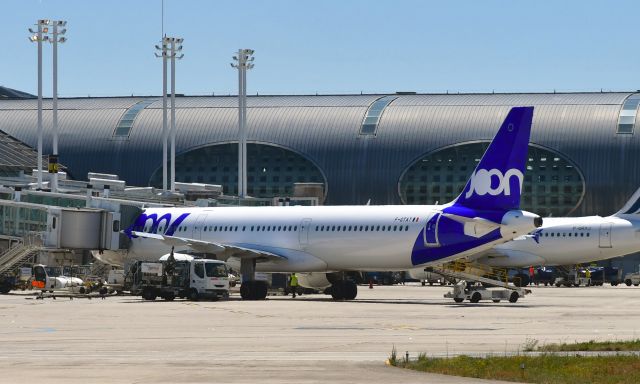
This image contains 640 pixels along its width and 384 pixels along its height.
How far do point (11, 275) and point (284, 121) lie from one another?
170 feet

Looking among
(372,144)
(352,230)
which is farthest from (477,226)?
(372,144)

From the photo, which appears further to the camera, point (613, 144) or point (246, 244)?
point (613, 144)

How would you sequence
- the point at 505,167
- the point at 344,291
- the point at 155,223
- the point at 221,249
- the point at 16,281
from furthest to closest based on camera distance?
the point at 16,281
the point at 155,223
the point at 344,291
the point at 221,249
the point at 505,167

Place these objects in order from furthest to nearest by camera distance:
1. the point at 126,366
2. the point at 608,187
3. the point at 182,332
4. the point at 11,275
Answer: the point at 608,187 → the point at 11,275 → the point at 182,332 → the point at 126,366

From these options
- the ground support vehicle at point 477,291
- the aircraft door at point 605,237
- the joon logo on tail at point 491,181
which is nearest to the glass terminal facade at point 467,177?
the aircraft door at point 605,237

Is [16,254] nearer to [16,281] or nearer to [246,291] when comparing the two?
[16,281]

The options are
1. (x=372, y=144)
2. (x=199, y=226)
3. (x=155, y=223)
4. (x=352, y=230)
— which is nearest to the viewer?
(x=352, y=230)

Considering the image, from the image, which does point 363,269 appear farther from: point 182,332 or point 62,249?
point 182,332

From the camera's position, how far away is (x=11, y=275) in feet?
212

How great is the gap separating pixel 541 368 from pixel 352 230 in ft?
105

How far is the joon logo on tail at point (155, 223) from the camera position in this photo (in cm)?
5972

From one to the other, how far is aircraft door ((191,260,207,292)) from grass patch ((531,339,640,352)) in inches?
1102

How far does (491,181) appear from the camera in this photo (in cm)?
4969

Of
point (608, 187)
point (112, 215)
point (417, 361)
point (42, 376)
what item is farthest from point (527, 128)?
point (608, 187)
